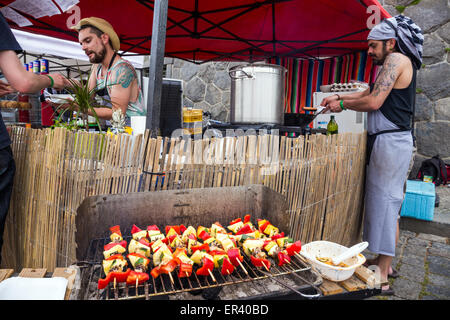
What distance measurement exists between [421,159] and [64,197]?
6887mm

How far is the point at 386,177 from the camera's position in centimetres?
303

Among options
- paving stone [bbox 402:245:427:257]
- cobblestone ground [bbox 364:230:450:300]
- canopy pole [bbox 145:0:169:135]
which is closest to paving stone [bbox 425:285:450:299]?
cobblestone ground [bbox 364:230:450:300]

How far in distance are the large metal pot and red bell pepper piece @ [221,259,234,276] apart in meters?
2.12

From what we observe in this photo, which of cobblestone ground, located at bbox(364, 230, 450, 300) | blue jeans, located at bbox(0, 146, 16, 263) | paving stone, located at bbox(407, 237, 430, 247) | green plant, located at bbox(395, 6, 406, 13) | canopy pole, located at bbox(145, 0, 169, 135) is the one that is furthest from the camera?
green plant, located at bbox(395, 6, 406, 13)

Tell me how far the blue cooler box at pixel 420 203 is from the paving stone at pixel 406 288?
1697 mm

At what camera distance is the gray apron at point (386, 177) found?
2971 mm

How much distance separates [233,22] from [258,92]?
8.79ft

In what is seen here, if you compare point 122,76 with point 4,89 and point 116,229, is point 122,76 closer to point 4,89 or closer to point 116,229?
point 4,89

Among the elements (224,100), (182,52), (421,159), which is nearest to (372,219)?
(421,159)

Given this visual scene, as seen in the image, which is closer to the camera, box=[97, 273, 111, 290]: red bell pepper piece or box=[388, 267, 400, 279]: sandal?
box=[97, 273, 111, 290]: red bell pepper piece

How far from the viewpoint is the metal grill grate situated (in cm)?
129

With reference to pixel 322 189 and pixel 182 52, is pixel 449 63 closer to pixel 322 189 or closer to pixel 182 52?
pixel 322 189

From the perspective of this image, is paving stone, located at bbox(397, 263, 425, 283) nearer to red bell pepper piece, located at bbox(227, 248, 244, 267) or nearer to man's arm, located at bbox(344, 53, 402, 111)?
man's arm, located at bbox(344, 53, 402, 111)

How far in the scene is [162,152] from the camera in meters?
2.12
